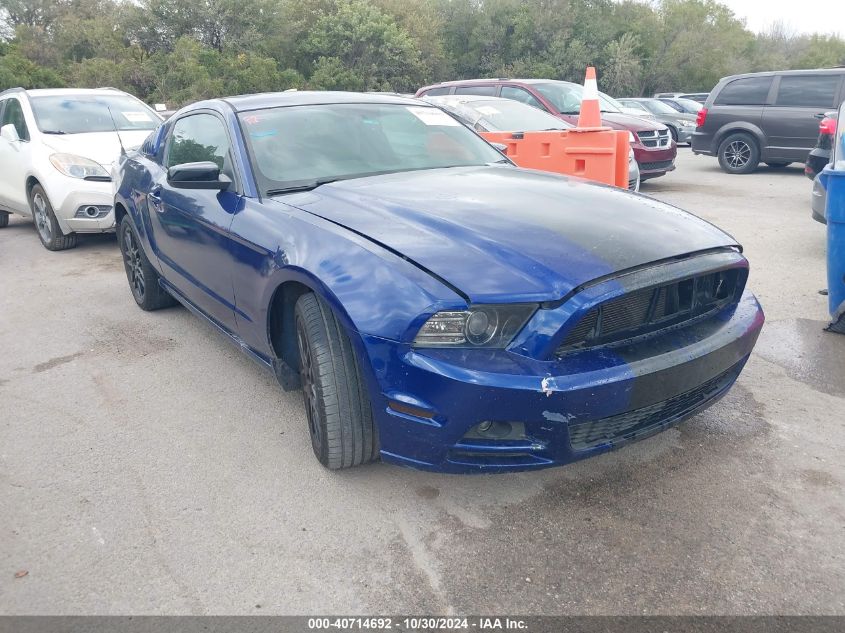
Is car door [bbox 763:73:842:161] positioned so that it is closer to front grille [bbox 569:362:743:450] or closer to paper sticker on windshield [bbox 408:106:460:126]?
paper sticker on windshield [bbox 408:106:460:126]

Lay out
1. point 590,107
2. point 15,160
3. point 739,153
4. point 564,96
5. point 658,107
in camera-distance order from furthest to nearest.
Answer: point 658,107
point 739,153
point 564,96
point 15,160
point 590,107

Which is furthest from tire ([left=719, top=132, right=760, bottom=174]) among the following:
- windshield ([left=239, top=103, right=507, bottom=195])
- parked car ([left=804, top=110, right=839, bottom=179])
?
windshield ([left=239, top=103, right=507, bottom=195])

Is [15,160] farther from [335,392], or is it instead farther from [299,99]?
[335,392]

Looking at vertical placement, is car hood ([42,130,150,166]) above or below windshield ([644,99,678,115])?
above

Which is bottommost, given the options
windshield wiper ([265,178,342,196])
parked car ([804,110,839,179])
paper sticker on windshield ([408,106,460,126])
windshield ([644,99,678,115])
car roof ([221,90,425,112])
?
windshield ([644,99,678,115])

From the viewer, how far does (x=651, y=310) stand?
8.59 ft

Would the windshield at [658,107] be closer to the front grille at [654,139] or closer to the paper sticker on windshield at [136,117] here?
the front grille at [654,139]

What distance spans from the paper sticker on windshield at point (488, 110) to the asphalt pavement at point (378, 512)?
5277 mm

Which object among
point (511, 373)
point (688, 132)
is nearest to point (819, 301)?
point (511, 373)

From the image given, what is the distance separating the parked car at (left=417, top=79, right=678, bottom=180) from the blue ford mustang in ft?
23.9

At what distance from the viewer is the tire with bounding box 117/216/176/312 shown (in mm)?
5070

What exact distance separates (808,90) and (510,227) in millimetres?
10712

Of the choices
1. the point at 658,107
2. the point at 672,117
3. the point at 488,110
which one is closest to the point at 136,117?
the point at 488,110

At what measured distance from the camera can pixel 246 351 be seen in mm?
3562
